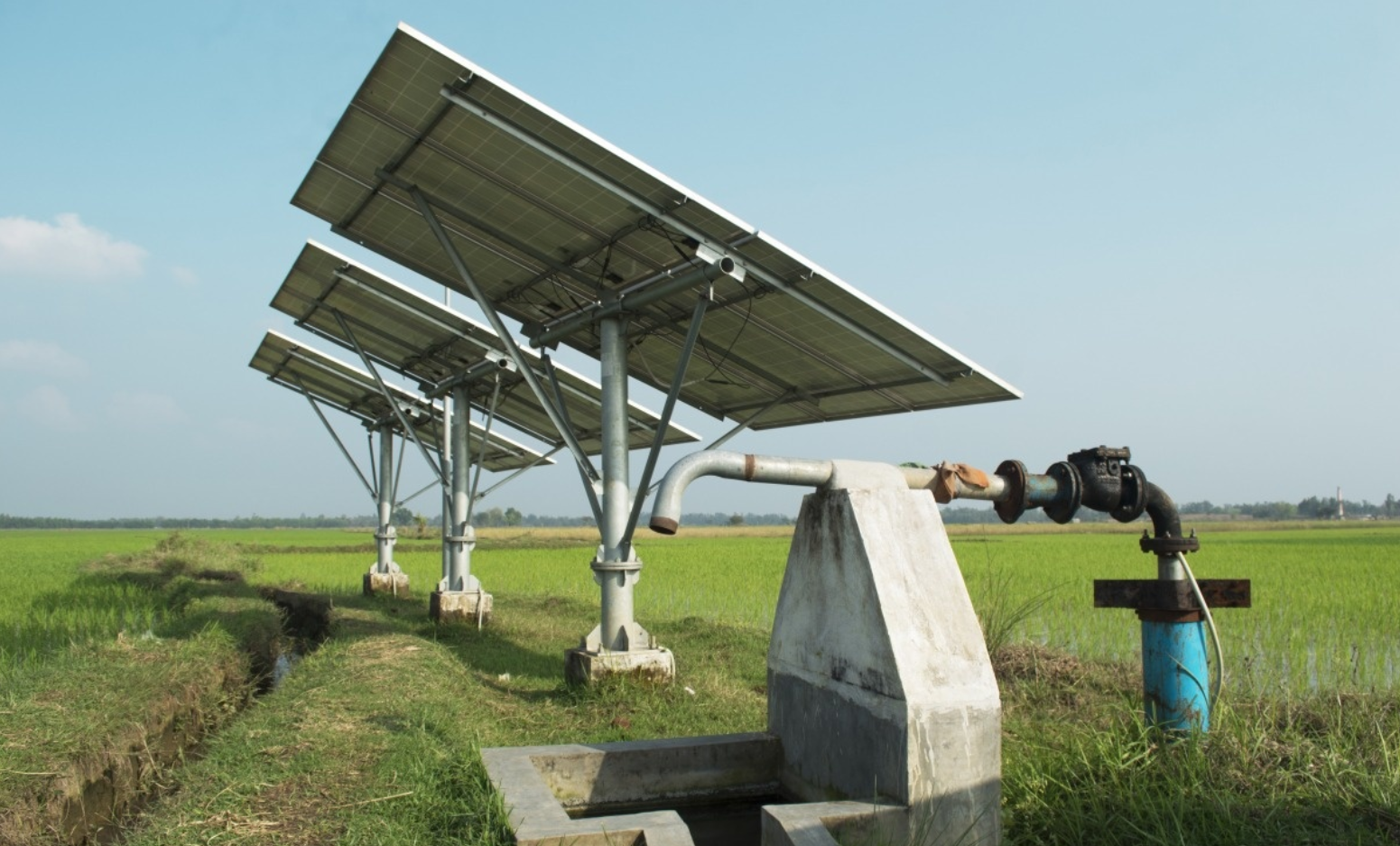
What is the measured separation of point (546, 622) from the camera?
1359cm

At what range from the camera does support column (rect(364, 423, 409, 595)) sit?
18.2 metres

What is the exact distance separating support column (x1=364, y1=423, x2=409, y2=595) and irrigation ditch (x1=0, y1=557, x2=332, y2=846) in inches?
130

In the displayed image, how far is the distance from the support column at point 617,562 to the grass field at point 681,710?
0.98ft

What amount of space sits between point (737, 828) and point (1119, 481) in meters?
2.38

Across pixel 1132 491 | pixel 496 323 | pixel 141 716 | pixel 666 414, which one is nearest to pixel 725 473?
pixel 1132 491

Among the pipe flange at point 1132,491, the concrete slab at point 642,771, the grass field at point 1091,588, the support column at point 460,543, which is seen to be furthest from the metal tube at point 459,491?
the pipe flange at point 1132,491

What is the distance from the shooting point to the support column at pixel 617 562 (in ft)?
27.0

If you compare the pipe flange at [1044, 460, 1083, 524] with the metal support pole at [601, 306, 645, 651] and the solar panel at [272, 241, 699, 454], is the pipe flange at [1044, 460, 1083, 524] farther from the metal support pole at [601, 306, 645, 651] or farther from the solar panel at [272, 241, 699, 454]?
the solar panel at [272, 241, 699, 454]

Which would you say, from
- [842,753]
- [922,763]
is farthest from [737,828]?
[922,763]

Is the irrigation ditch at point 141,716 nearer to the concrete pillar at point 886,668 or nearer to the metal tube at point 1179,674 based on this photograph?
the concrete pillar at point 886,668

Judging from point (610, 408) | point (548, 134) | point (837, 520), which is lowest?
point (837, 520)

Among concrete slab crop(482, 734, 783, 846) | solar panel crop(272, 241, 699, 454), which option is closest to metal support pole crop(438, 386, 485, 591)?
solar panel crop(272, 241, 699, 454)

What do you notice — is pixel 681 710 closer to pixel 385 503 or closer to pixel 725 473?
pixel 725 473

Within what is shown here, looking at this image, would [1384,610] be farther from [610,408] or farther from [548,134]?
[548,134]
